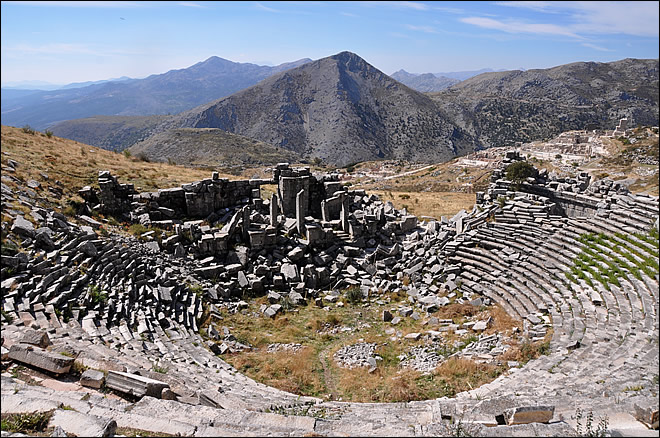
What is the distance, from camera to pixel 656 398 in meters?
6.42

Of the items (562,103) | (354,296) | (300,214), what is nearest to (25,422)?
(354,296)

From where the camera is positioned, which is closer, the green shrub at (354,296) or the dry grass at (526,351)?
the dry grass at (526,351)

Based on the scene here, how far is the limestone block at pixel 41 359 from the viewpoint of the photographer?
280 inches

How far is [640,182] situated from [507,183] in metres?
26.4

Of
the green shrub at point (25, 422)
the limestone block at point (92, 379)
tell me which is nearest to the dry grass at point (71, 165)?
the limestone block at point (92, 379)

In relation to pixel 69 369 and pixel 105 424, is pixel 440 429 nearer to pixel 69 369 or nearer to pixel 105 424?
pixel 105 424

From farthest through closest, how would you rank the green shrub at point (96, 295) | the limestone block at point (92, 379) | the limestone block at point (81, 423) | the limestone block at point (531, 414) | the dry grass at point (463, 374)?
the green shrub at point (96, 295)
the dry grass at point (463, 374)
the limestone block at point (92, 379)
the limestone block at point (531, 414)
the limestone block at point (81, 423)

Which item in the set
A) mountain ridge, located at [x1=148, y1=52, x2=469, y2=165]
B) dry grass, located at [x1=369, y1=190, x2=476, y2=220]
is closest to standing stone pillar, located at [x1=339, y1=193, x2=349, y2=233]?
dry grass, located at [x1=369, y1=190, x2=476, y2=220]

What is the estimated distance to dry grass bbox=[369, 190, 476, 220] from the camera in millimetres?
27891

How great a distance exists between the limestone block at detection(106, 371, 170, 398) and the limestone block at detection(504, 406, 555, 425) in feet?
18.9

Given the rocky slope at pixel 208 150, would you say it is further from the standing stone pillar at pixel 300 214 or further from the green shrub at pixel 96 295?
the green shrub at pixel 96 295

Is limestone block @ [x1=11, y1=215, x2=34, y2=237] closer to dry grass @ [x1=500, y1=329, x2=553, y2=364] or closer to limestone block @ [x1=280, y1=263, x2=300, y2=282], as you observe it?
limestone block @ [x1=280, y1=263, x2=300, y2=282]

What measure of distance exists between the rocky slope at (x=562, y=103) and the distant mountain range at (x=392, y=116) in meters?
0.37

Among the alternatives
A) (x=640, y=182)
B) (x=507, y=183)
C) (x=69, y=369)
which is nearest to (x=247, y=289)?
(x=69, y=369)
